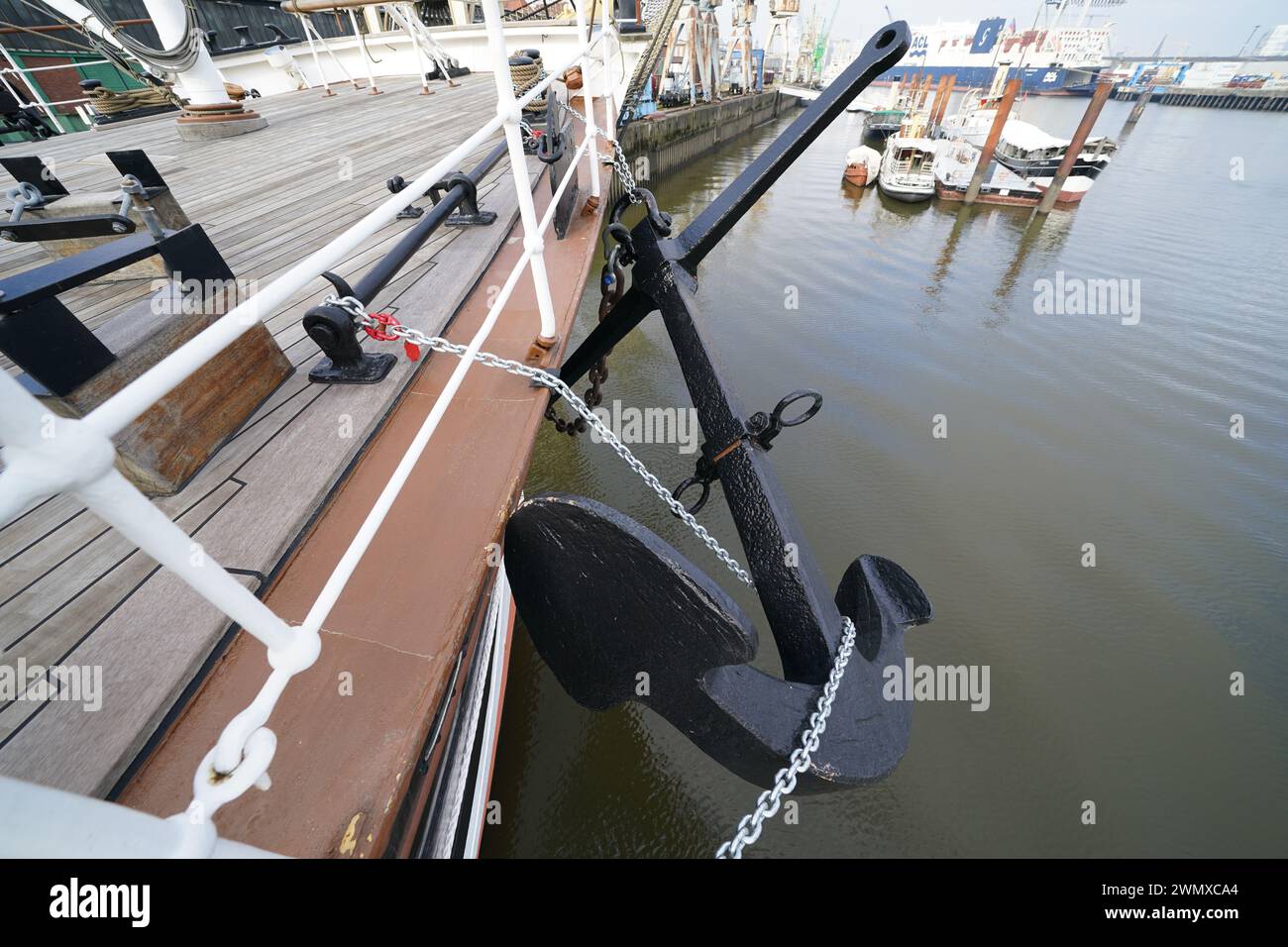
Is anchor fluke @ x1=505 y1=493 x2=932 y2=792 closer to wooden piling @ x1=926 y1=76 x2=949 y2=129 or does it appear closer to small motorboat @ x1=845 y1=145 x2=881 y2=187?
small motorboat @ x1=845 y1=145 x2=881 y2=187

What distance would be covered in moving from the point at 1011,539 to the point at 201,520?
20.1ft

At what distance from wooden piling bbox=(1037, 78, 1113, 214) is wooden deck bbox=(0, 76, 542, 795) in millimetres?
17268

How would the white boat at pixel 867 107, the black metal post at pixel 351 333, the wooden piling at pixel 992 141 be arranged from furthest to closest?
the white boat at pixel 867 107, the wooden piling at pixel 992 141, the black metal post at pixel 351 333

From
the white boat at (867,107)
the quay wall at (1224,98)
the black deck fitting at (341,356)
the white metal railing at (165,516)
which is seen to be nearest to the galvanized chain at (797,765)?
the white metal railing at (165,516)

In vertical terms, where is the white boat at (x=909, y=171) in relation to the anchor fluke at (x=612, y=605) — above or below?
below

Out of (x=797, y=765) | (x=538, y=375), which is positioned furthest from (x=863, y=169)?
(x=797, y=765)

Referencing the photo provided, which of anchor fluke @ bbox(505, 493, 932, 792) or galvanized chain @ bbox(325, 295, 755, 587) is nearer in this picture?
anchor fluke @ bbox(505, 493, 932, 792)

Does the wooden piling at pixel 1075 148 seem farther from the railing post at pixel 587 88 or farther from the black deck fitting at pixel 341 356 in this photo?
the black deck fitting at pixel 341 356

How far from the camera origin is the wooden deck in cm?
103

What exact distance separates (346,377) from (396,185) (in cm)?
103

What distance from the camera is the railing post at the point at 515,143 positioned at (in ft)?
4.84

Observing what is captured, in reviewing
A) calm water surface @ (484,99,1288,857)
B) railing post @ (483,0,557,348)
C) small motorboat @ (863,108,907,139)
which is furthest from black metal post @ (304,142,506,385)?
small motorboat @ (863,108,907,139)

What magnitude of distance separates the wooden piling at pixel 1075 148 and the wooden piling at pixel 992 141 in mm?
1799
